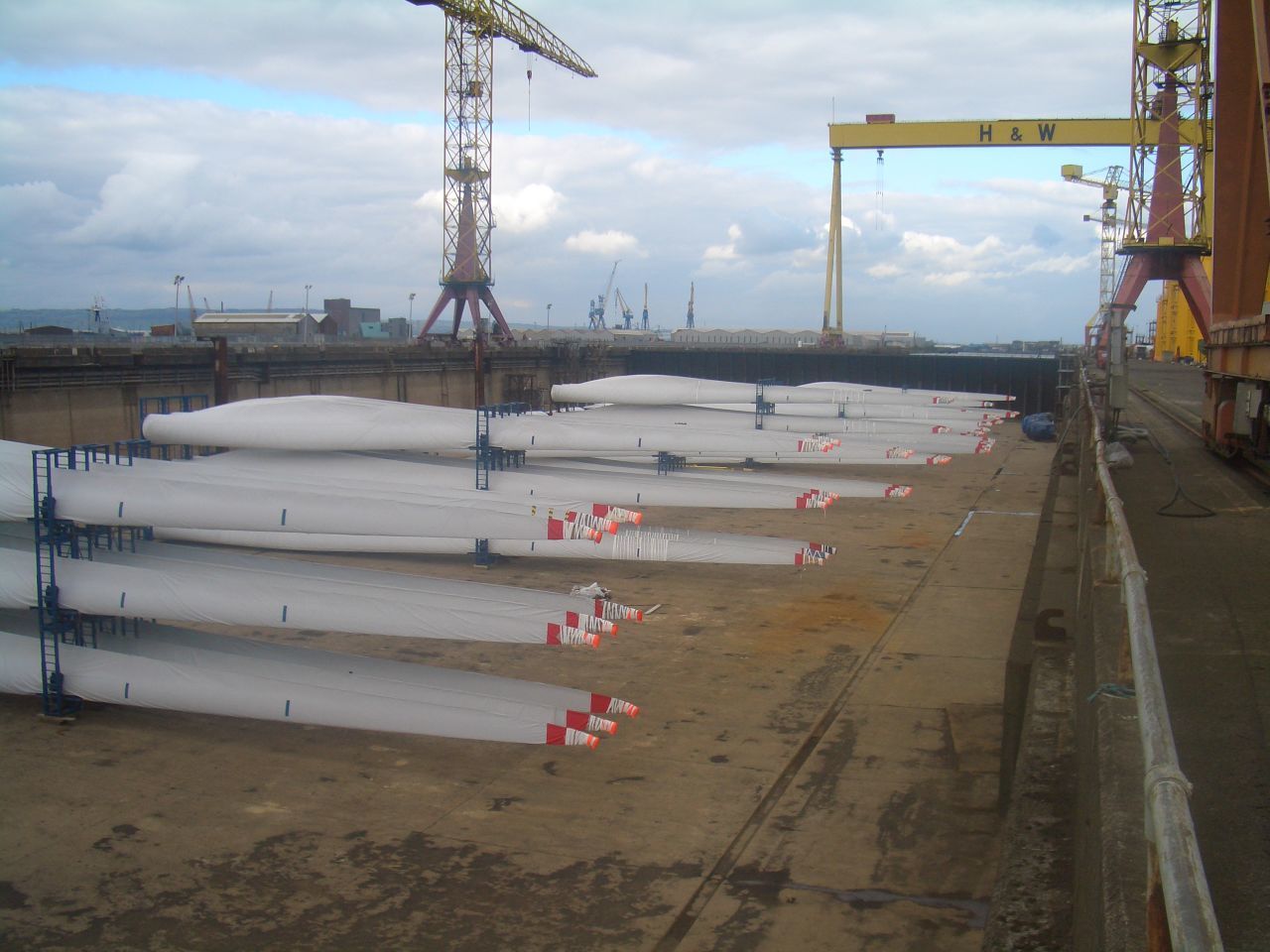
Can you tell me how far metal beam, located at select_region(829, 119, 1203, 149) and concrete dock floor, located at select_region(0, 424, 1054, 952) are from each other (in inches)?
2016

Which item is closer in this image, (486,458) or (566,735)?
(566,735)

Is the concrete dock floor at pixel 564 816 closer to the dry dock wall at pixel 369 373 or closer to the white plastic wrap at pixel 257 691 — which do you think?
the white plastic wrap at pixel 257 691

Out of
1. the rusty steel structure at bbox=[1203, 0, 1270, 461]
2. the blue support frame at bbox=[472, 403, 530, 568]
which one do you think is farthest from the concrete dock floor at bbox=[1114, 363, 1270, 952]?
the blue support frame at bbox=[472, 403, 530, 568]

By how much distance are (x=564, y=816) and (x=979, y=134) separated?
57.6 m

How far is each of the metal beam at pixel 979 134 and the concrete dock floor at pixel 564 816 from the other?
51.2 metres

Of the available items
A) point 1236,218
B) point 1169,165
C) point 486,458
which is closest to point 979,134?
point 1169,165

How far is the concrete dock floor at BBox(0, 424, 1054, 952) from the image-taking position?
259 inches

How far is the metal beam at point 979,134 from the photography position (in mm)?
55406

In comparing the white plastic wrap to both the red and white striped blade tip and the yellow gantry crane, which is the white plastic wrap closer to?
the red and white striped blade tip

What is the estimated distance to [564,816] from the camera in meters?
8.09

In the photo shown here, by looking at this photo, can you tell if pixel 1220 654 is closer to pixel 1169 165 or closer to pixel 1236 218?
pixel 1236 218

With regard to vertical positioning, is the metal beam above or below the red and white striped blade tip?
above

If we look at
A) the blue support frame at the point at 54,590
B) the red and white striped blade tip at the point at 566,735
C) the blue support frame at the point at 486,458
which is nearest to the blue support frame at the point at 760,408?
the blue support frame at the point at 486,458

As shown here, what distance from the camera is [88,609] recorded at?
9.53 m
